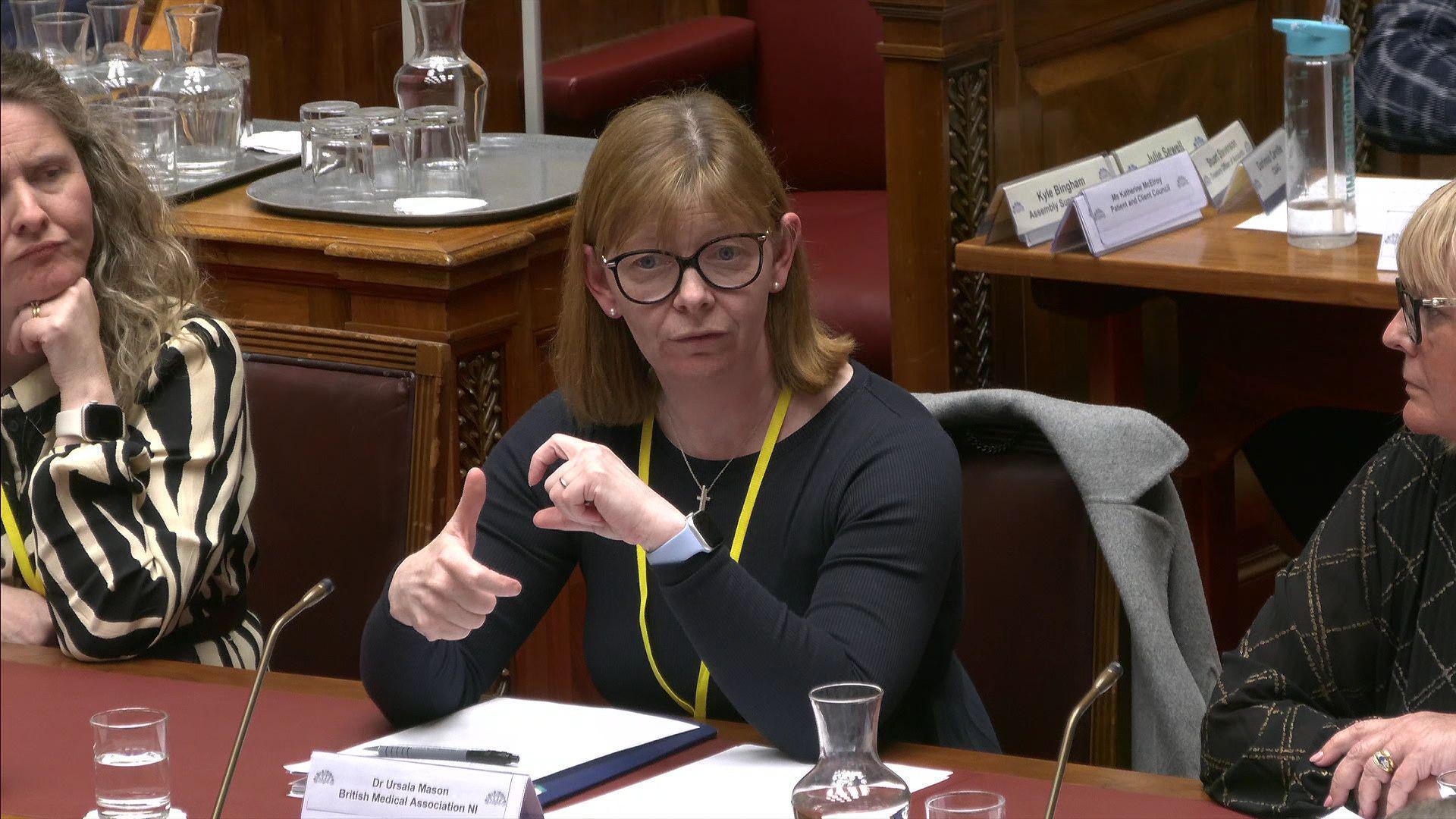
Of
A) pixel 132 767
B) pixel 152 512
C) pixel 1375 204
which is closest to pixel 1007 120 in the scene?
pixel 1375 204

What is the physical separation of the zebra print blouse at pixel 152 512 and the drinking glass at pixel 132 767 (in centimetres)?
45

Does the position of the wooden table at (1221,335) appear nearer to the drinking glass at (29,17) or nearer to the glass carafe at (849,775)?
the glass carafe at (849,775)

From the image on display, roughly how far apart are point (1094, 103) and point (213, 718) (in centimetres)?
206

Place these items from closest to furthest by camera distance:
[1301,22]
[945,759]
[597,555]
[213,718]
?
[945,759] → [213,718] → [597,555] → [1301,22]

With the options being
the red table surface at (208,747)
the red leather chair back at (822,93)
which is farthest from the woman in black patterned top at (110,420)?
the red leather chair back at (822,93)

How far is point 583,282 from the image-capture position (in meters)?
1.75

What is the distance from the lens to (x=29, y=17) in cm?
313

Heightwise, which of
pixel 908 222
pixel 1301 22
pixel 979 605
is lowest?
pixel 979 605

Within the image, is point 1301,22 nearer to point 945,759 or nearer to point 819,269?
point 819,269

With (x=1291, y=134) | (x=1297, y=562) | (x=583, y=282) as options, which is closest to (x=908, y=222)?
(x=1291, y=134)

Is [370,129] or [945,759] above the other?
[370,129]

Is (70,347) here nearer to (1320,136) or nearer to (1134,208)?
(1134,208)

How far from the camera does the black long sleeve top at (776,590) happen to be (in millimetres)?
1458

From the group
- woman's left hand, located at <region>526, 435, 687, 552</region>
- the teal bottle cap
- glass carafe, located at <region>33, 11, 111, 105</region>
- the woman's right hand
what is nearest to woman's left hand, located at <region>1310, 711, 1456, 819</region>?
woman's left hand, located at <region>526, 435, 687, 552</region>
